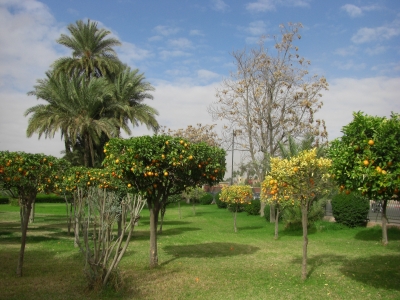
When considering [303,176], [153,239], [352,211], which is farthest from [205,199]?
[303,176]

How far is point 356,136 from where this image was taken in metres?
5.99

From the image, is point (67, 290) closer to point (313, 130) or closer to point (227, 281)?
point (227, 281)

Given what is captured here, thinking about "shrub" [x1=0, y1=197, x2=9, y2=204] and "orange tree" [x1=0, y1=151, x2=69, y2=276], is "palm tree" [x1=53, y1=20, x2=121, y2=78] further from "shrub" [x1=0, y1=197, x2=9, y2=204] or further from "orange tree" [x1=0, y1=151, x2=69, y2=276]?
"orange tree" [x1=0, y1=151, x2=69, y2=276]

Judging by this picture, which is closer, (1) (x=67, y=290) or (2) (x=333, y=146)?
(2) (x=333, y=146)

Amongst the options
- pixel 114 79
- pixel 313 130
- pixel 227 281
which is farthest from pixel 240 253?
Answer: pixel 114 79

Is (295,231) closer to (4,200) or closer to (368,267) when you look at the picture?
(368,267)

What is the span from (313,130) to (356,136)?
59.3 ft

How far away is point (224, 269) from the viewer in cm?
930

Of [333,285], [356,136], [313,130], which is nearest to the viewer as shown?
[356,136]

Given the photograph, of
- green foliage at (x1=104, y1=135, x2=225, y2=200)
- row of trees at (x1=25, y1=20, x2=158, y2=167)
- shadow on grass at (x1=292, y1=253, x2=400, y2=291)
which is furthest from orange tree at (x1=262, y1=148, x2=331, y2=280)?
row of trees at (x1=25, y1=20, x2=158, y2=167)

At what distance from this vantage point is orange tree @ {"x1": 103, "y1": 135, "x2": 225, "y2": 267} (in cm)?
846

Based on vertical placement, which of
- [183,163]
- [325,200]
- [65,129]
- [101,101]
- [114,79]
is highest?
[114,79]

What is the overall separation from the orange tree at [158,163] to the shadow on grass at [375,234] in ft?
27.3

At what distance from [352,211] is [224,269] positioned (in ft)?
32.4
